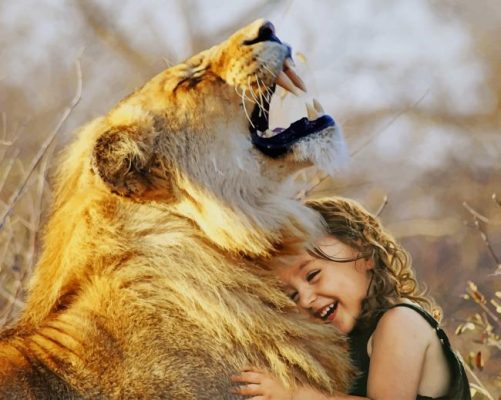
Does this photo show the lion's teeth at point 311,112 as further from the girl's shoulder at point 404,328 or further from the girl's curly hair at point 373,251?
the girl's shoulder at point 404,328

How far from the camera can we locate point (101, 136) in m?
3.20

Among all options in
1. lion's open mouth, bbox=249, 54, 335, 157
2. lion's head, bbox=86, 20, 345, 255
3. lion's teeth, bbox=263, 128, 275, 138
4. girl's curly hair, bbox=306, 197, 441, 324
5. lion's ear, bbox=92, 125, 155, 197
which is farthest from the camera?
girl's curly hair, bbox=306, 197, 441, 324

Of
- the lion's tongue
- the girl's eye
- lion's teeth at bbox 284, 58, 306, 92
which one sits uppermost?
lion's teeth at bbox 284, 58, 306, 92

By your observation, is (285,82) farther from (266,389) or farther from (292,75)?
(266,389)

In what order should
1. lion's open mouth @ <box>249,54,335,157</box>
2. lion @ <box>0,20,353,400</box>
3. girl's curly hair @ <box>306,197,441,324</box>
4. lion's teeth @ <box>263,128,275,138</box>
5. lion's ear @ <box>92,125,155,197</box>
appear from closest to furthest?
lion @ <box>0,20,353,400</box> → lion's ear @ <box>92,125,155,197</box> → lion's open mouth @ <box>249,54,335,157</box> → lion's teeth @ <box>263,128,275,138</box> → girl's curly hair @ <box>306,197,441,324</box>

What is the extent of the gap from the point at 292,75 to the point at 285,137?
20cm

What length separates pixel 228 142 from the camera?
3414 millimetres

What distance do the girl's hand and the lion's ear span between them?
2.12 feet

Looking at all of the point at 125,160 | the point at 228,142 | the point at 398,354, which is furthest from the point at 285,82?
the point at 398,354

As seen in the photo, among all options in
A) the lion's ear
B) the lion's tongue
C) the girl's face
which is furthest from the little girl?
the lion's ear

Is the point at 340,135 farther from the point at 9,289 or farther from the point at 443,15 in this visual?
the point at 443,15

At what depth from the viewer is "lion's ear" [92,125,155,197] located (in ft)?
10.3

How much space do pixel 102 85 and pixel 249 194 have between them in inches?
137

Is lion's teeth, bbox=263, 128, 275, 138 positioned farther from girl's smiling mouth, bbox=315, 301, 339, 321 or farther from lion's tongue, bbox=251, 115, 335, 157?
girl's smiling mouth, bbox=315, 301, 339, 321
